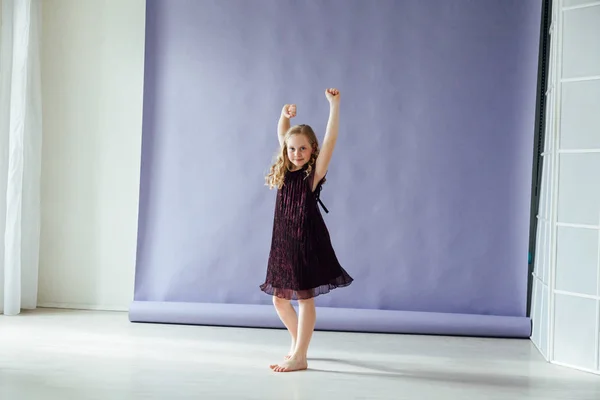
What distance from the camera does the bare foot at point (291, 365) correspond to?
3.09 meters

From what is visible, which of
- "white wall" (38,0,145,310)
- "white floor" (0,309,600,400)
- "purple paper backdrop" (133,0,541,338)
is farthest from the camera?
"white wall" (38,0,145,310)

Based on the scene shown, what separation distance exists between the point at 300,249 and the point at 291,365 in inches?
18.9

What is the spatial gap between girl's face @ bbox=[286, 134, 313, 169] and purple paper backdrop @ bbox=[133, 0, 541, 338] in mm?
1042

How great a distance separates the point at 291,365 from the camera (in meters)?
3.10

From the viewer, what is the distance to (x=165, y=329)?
13.0ft

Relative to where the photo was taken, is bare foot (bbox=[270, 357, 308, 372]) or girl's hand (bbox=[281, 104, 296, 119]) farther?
girl's hand (bbox=[281, 104, 296, 119])

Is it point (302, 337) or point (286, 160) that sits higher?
point (286, 160)

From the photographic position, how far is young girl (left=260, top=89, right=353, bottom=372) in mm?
3078

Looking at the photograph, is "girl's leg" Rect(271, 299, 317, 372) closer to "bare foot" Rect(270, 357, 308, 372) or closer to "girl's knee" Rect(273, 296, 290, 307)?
"bare foot" Rect(270, 357, 308, 372)

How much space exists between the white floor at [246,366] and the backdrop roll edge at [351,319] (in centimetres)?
6

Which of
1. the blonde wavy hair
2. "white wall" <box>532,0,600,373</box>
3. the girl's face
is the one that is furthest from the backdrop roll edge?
the girl's face

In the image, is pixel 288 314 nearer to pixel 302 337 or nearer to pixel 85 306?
pixel 302 337

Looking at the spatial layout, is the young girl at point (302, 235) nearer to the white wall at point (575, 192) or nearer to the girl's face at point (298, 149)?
the girl's face at point (298, 149)

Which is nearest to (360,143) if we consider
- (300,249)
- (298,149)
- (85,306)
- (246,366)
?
(298,149)
